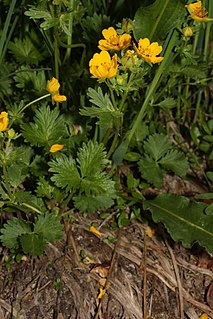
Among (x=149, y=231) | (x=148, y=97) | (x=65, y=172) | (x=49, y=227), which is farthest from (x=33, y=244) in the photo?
(x=148, y=97)

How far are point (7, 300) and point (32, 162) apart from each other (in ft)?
1.47

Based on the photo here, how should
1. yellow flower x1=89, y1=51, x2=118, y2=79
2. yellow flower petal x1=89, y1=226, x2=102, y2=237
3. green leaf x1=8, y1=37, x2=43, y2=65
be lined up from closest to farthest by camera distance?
yellow flower x1=89, y1=51, x2=118, y2=79 < yellow flower petal x1=89, y1=226, x2=102, y2=237 < green leaf x1=8, y1=37, x2=43, y2=65

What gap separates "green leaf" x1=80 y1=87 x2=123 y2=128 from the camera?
168 centimetres

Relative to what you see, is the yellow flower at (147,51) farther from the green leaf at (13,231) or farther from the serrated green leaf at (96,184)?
the green leaf at (13,231)

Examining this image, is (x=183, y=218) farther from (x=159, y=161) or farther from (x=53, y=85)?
(x=53, y=85)

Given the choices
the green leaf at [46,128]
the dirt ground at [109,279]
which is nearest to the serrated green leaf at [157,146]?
the dirt ground at [109,279]

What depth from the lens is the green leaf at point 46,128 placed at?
6.13 feet

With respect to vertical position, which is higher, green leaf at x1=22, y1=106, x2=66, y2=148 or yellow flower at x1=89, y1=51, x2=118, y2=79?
yellow flower at x1=89, y1=51, x2=118, y2=79

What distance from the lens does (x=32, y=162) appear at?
2.00 m

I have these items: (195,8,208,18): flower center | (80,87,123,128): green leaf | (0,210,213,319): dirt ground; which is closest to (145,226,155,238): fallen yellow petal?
(0,210,213,319): dirt ground

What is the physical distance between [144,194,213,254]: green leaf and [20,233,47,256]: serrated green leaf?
1.22 feet

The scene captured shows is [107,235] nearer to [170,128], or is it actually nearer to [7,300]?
[7,300]

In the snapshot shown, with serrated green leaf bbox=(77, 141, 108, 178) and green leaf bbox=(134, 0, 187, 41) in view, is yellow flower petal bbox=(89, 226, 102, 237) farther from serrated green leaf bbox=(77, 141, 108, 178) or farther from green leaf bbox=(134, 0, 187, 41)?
green leaf bbox=(134, 0, 187, 41)

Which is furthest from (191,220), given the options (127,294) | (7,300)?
(7,300)
